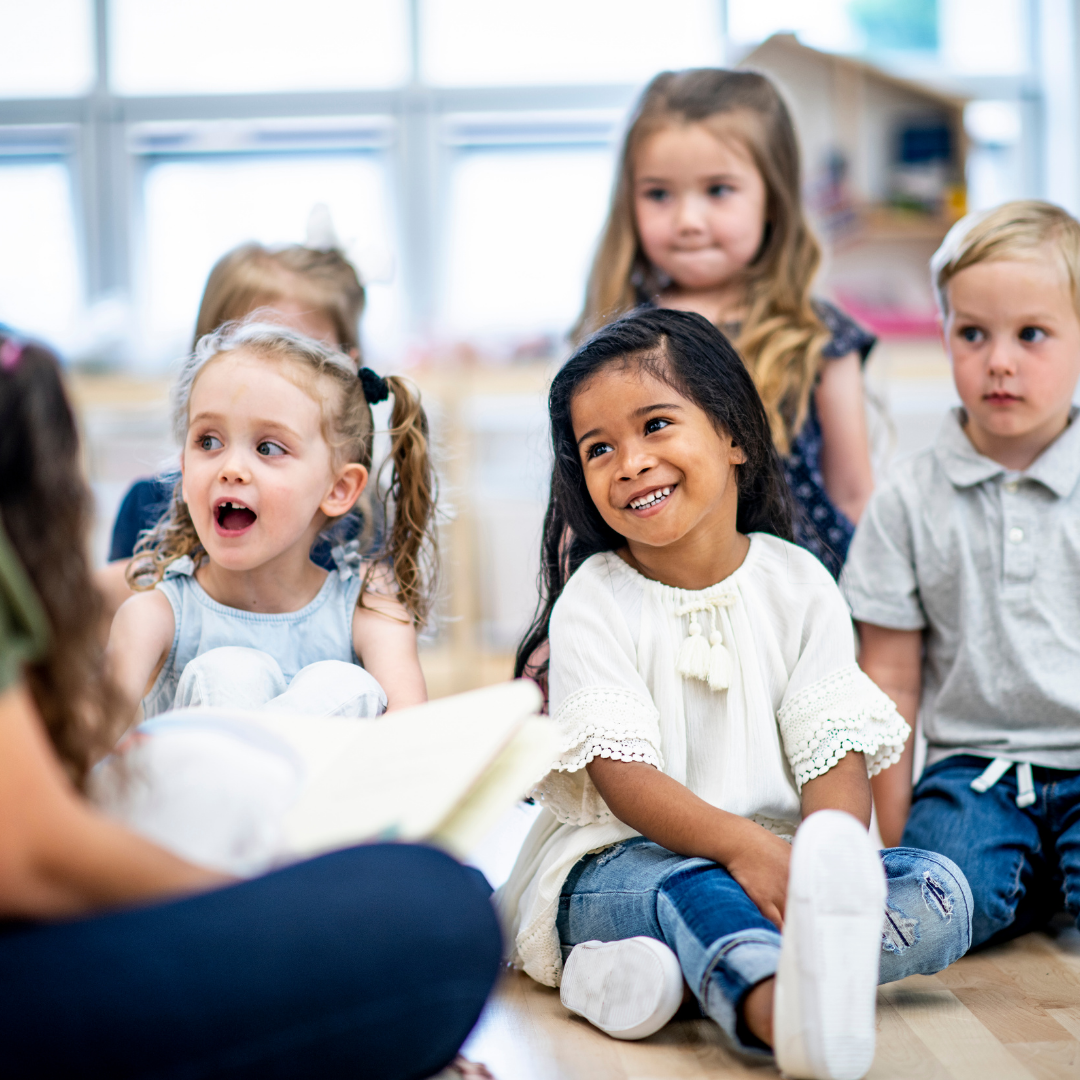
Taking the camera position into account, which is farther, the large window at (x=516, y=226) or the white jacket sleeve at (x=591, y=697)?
the large window at (x=516, y=226)

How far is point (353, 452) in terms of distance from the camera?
131cm

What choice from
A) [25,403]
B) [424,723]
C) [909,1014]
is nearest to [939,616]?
[909,1014]

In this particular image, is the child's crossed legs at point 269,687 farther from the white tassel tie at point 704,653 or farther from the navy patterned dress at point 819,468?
the navy patterned dress at point 819,468

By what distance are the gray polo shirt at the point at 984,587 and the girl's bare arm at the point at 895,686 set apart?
0.02m

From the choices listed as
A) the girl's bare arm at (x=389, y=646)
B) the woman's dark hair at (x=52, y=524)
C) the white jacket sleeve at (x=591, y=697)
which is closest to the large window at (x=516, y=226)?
the girl's bare arm at (x=389, y=646)

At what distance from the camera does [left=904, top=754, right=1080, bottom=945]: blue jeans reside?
4.00 ft

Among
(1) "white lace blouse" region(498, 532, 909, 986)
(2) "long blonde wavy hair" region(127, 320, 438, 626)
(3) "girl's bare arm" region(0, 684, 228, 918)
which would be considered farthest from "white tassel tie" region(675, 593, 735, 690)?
(3) "girl's bare arm" region(0, 684, 228, 918)

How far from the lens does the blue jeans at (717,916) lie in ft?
3.03

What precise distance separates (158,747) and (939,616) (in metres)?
0.92

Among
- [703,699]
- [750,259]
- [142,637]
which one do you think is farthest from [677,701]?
[750,259]

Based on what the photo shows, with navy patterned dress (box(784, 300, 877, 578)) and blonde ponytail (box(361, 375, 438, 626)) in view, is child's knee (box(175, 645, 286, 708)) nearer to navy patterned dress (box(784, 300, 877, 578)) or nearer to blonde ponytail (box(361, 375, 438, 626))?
blonde ponytail (box(361, 375, 438, 626))

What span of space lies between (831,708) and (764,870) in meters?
0.18

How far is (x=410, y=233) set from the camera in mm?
3547

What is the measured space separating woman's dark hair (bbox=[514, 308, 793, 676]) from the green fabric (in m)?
0.65
